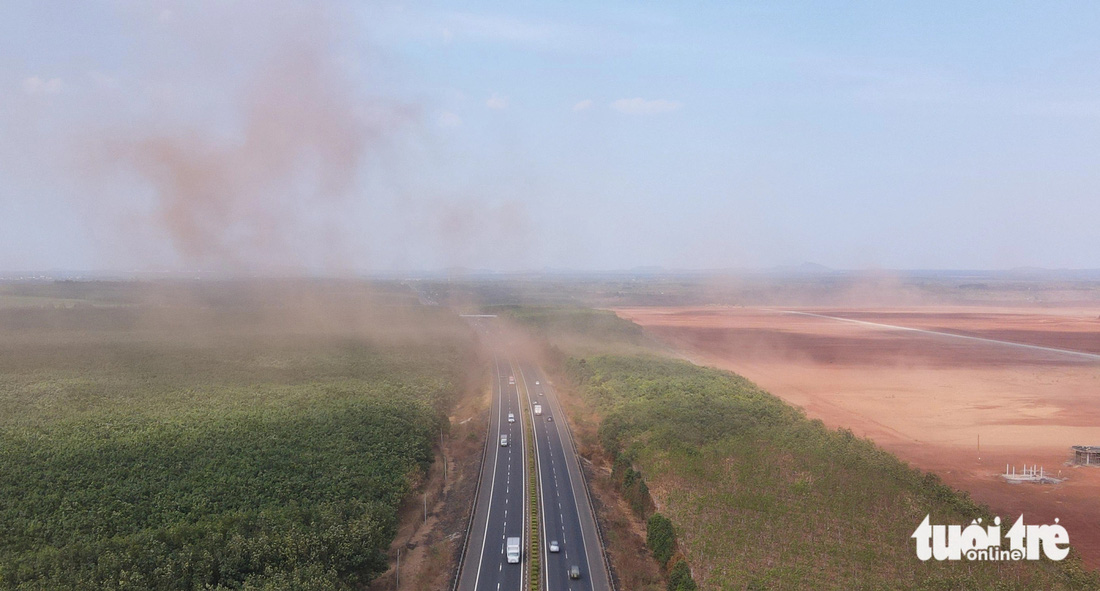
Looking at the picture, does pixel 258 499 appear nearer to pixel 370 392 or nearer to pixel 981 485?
pixel 370 392

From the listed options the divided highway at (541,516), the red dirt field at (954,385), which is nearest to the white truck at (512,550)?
the divided highway at (541,516)

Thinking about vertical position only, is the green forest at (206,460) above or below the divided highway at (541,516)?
above

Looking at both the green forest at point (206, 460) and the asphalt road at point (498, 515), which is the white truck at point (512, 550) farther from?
the green forest at point (206, 460)

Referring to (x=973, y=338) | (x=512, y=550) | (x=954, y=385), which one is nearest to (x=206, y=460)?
(x=512, y=550)

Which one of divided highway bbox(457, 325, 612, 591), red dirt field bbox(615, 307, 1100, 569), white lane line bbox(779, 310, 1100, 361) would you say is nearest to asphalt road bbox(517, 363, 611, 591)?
divided highway bbox(457, 325, 612, 591)

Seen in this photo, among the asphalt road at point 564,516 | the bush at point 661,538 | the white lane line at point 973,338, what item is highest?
the white lane line at point 973,338

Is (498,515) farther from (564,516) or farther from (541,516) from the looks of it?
(564,516)
